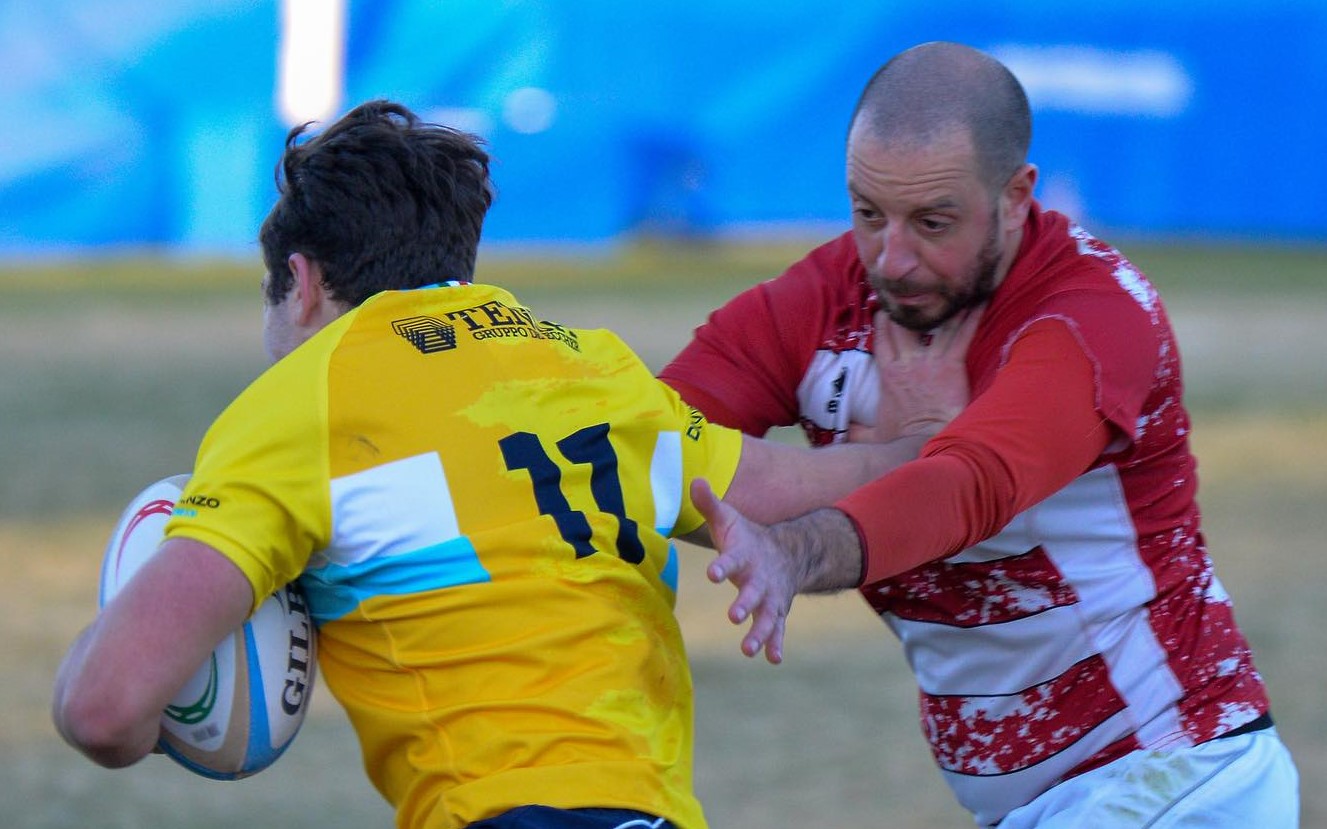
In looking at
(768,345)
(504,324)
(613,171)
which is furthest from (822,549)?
(613,171)

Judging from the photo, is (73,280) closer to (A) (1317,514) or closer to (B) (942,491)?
(A) (1317,514)

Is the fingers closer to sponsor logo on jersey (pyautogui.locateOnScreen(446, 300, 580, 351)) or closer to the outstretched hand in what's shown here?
the outstretched hand

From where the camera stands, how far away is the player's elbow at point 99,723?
2.42 m

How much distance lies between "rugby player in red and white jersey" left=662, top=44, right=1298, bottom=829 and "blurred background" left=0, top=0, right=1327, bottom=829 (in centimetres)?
464

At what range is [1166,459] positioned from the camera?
3.22 metres

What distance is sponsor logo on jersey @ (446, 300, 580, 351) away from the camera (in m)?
2.80

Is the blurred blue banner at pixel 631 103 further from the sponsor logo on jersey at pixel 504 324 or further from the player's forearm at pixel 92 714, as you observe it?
the player's forearm at pixel 92 714

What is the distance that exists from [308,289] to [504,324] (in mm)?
346

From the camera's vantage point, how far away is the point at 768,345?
356cm

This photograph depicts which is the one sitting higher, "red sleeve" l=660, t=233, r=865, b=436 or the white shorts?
"red sleeve" l=660, t=233, r=865, b=436

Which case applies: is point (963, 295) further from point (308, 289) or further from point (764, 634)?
point (308, 289)

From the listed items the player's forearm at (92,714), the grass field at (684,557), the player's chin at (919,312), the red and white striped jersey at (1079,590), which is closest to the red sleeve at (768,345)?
the red and white striped jersey at (1079,590)

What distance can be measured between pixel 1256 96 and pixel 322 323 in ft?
62.3

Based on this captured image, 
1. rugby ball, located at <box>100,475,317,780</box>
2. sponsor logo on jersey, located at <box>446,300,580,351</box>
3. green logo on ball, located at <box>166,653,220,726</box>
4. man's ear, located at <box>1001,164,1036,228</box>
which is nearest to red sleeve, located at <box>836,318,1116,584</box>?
man's ear, located at <box>1001,164,1036,228</box>
